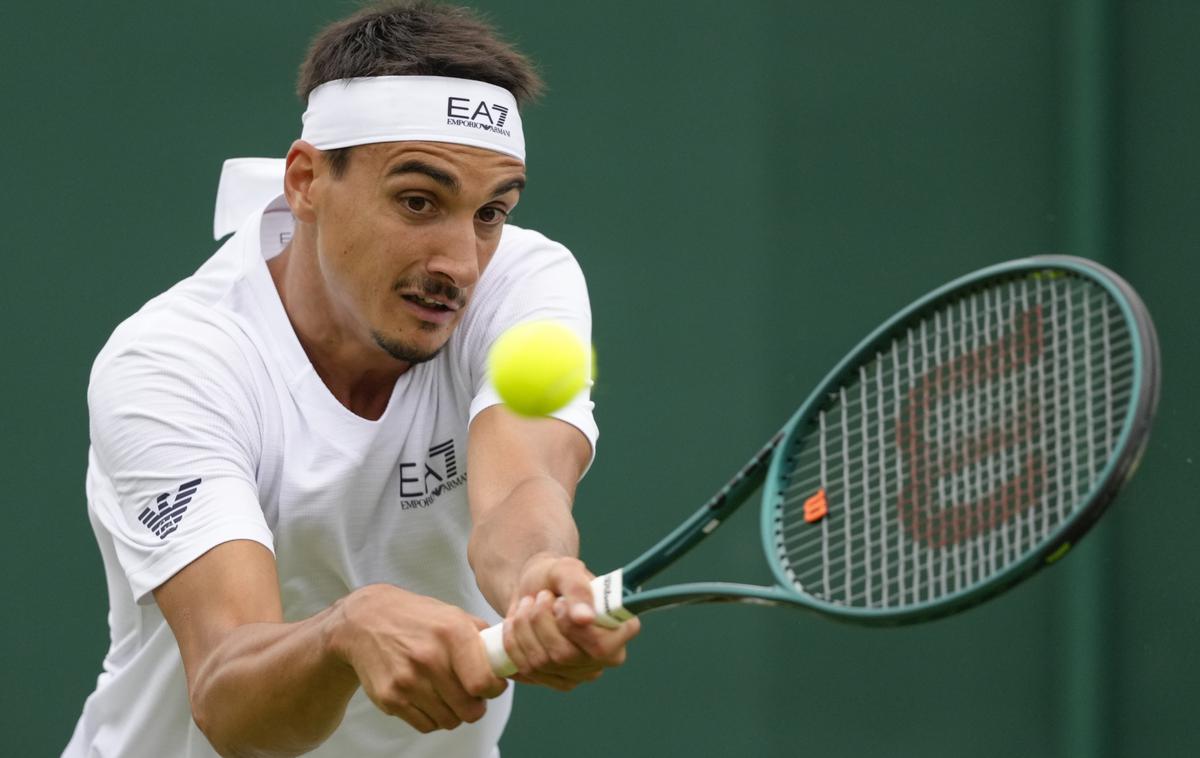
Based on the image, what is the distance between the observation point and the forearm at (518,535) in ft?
6.73

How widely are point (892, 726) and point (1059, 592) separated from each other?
49cm

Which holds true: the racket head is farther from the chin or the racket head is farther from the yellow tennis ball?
→ the chin

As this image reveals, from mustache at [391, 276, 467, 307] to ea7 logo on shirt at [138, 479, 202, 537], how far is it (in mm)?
400

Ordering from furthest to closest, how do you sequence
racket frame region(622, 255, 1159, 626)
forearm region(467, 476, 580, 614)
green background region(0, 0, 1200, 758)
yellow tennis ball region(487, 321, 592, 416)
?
green background region(0, 0, 1200, 758)
yellow tennis ball region(487, 321, 592, 416)
forearm region(467, 476, 580, 614)
racket frame region(622, 255, 1159, 626)

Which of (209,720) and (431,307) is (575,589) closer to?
(209,720)

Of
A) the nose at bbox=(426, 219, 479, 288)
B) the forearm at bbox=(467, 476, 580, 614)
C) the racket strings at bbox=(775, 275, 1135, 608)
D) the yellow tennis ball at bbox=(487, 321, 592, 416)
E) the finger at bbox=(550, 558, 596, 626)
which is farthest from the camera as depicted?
the nose at bbox=(426, 219, 479, 288)

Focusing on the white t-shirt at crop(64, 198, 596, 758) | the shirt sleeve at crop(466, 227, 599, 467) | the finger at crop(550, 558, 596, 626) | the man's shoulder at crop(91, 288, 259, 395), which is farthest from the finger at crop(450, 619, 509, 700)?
the man's shoulder at crop(91, 288, 259, 395)

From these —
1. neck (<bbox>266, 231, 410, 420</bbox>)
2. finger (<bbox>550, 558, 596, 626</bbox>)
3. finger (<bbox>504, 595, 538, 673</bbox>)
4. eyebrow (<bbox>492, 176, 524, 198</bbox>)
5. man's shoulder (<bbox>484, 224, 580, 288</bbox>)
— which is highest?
eyebrow (<bbox>492, 176, 524, 198</bbox>)

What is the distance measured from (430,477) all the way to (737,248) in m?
1.44

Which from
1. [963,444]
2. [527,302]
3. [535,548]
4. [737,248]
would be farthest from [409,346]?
[737,248]

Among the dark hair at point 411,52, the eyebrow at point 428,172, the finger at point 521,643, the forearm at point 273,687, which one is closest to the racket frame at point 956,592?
the finger at point 521,643

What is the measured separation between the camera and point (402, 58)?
8.03 ft

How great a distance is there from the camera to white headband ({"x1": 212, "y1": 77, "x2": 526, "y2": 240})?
2.38 m

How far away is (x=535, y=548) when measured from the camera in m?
2.05
